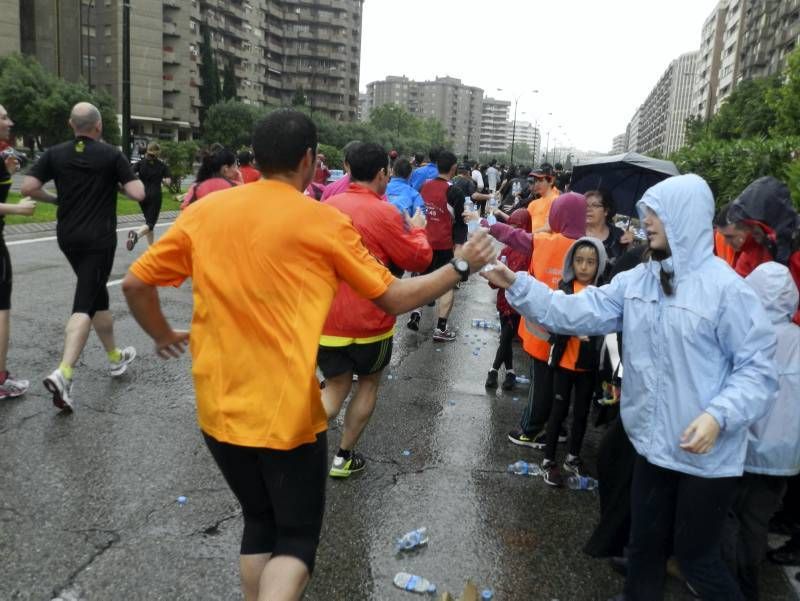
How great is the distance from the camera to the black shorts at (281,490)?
7.03ft

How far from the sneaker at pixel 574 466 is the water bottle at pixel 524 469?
0.61 ft

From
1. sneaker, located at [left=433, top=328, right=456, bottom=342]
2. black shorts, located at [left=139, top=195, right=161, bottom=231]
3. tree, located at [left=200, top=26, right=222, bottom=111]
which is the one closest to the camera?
sneaker, located at [left=433, top=328, right=456, bottom=342]

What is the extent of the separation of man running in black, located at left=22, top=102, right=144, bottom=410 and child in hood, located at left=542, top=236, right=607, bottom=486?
3.02 m

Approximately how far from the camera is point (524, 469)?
434 centimetres

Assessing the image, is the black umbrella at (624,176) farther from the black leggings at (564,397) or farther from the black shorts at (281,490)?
the black shorts at (281,490)

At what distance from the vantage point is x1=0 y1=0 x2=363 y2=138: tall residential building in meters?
62.8

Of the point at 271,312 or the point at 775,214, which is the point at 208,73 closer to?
the point at 775,214

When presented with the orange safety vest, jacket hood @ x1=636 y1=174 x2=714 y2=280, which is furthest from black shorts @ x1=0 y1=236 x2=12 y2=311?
jacket hood @ x1=636 y1=174 x2=714 y2=280

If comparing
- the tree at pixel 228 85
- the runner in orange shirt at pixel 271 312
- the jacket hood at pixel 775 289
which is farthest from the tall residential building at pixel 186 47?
the jacket hood at pixel 775 289

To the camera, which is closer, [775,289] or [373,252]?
[775,289]

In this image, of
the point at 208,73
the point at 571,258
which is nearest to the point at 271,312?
the point at 571,258

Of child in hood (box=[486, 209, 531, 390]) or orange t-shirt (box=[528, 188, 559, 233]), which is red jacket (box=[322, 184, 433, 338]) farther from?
orange t-shirt (box=[528, 188, 559, 233])

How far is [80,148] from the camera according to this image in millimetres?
4711

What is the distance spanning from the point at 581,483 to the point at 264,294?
9.40ft
